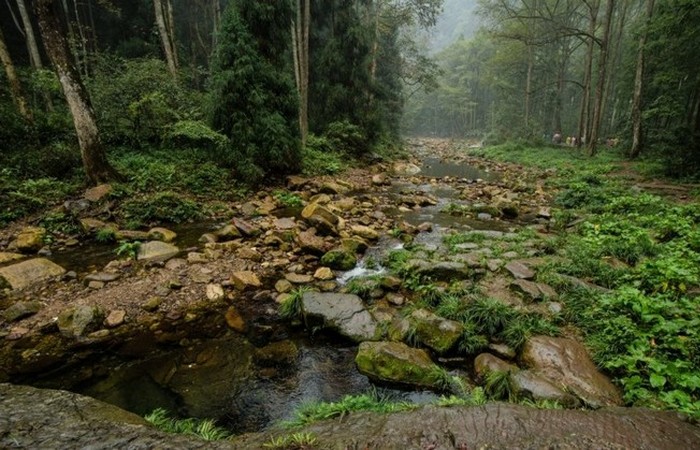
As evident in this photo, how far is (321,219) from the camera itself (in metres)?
7.55

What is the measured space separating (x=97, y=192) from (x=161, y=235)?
230cm

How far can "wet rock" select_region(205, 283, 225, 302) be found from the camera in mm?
5088

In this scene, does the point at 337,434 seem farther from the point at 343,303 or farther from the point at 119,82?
the point at 119,82

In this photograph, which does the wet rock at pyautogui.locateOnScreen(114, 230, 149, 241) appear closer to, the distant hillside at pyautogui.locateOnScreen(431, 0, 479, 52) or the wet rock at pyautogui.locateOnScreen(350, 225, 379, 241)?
the wet rock at pyautogui.locateOnScreen(350, 225, 379, 241)

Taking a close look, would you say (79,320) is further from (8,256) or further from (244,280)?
(8,256)

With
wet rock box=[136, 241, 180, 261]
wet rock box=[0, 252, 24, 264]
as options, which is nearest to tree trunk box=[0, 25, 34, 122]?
wet rock box=[0, 252, 24, 264]

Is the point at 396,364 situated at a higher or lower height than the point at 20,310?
lower

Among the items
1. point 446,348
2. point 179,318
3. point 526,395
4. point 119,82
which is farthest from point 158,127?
point 526,395

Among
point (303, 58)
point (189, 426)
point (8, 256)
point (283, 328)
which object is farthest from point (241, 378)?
point (303, 58)

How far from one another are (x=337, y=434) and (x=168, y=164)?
376 inches

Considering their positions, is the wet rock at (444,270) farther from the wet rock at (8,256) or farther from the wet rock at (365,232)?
the wet rock at (8,256)

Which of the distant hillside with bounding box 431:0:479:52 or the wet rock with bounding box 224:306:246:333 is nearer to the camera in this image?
the wet rock with bounding box 224:306:246:333

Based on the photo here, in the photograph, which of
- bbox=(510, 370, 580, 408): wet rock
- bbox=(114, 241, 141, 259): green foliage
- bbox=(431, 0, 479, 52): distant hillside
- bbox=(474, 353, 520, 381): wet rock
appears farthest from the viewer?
bbox=(431, 0, 479, 52): distant hillside

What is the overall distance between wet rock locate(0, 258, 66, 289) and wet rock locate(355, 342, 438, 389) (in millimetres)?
5171
